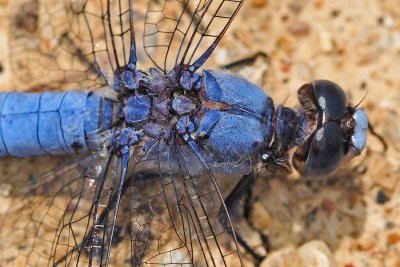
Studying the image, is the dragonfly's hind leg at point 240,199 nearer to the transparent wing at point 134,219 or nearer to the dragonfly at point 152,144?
the dragonfly at point 152,144

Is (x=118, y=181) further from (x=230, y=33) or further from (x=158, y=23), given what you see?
(x=230, y=33)

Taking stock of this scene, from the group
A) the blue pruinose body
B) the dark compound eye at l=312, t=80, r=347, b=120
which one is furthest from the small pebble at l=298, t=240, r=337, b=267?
the dark compound eye at l=312, t=80, r=347, b=120

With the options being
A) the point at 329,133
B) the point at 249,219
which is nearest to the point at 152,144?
the point at 249,219

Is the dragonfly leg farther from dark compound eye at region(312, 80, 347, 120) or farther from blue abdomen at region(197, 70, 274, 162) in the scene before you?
dark compound eye at region(312, 80, 347, 120)

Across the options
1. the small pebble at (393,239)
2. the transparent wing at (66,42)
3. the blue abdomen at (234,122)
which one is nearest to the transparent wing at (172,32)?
the transparent wing at (66,42)

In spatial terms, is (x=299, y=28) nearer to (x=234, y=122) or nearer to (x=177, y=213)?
(x=234, y=122)
